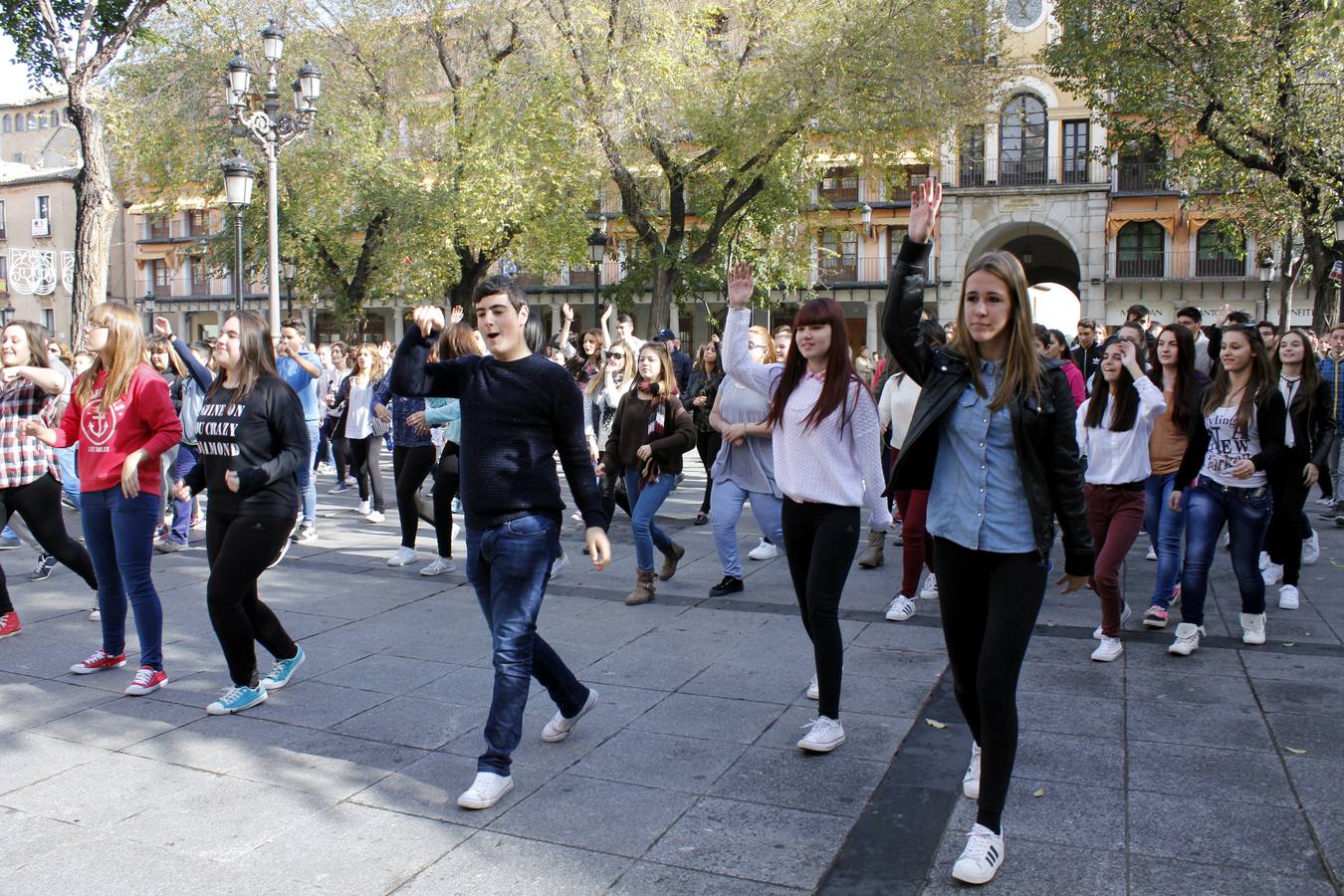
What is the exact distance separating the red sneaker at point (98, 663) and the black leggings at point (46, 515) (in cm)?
101

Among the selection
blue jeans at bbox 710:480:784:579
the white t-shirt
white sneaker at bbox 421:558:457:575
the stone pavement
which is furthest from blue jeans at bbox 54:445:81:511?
the white t-shirt

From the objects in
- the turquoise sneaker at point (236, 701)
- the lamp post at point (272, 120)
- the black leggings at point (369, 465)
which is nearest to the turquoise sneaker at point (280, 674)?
the turquoise sneaker at point (236, 701)

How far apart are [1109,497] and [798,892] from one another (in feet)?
11.2

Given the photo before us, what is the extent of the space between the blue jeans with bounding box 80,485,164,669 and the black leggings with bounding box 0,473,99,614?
142 centimetres

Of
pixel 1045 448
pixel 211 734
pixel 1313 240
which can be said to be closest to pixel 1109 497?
pixel 1045 448

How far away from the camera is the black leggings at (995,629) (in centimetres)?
325

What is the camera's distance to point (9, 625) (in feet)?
20.3

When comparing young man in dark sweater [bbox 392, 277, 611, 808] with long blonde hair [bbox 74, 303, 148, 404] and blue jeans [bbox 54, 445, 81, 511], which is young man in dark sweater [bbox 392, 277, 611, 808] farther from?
blue jeans [bbox 54, 445, 81, 511]

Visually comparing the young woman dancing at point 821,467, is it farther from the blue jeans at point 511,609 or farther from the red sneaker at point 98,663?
the red sneaker at point 98,663

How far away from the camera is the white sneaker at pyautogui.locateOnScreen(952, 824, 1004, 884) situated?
3.19 meters

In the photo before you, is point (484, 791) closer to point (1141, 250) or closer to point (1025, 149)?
point (1025, 149)

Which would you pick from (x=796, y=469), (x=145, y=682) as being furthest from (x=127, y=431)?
(x=796, y=469)

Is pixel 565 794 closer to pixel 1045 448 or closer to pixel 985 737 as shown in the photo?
pixel 985 737

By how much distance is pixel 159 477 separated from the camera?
5129 mm
